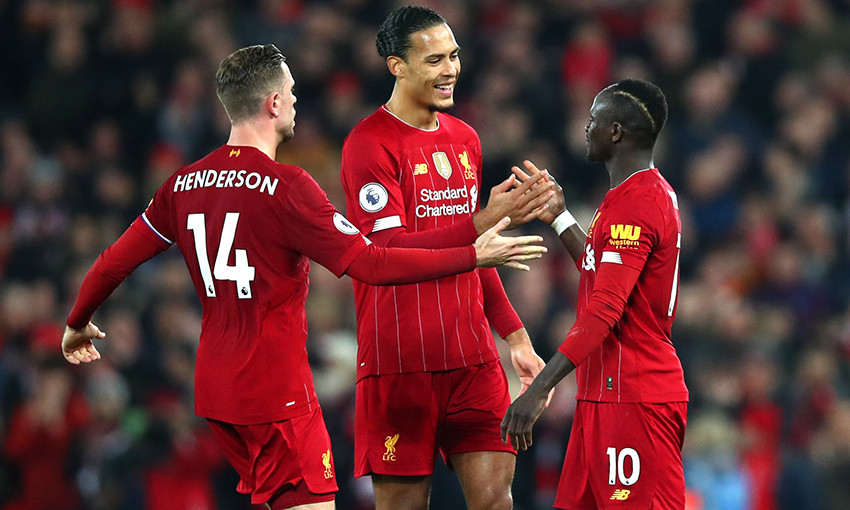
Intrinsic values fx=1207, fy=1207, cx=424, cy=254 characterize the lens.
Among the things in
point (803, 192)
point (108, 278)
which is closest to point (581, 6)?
point (803, 192)

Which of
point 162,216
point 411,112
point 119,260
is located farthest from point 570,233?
point 119,260

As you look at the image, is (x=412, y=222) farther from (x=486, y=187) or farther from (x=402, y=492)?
(x=486, y=187)

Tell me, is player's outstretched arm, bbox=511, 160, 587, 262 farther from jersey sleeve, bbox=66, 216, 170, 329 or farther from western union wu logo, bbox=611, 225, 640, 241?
jersey sleeve, bbox=66, 216, 170, 329

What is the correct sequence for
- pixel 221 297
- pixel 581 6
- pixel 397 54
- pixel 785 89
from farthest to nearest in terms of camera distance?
pixel 581 6
pixel 785 89
pixel 397 54
pixel 221 297

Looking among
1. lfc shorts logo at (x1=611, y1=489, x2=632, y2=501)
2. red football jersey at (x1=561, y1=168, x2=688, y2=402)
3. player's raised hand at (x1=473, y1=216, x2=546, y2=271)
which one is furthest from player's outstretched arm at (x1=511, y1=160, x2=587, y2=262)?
lfc shorts logo at (x1=611, y1=489, x2=632, y2=501)

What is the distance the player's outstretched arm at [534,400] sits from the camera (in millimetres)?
4492

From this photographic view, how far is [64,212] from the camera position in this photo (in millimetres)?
10148

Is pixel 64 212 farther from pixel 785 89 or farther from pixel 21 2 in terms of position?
pixel 785 89

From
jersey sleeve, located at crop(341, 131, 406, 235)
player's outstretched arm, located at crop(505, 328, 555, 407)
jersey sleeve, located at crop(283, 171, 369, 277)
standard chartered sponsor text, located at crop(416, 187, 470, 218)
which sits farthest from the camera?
player's outstretched arm, located at crop(505, 328, 555, 407)

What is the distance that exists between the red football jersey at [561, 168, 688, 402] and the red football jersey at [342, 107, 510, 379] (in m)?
0.61

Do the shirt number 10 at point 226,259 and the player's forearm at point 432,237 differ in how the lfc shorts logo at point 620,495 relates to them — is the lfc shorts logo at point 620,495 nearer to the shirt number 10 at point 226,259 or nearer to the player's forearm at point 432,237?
the player's forearm at point 432,237

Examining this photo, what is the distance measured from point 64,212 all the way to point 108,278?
5.64 m

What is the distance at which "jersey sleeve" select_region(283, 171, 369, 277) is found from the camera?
443 cm

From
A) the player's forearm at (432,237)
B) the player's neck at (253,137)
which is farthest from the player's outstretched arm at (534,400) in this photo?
the player's neck at (253,137)
